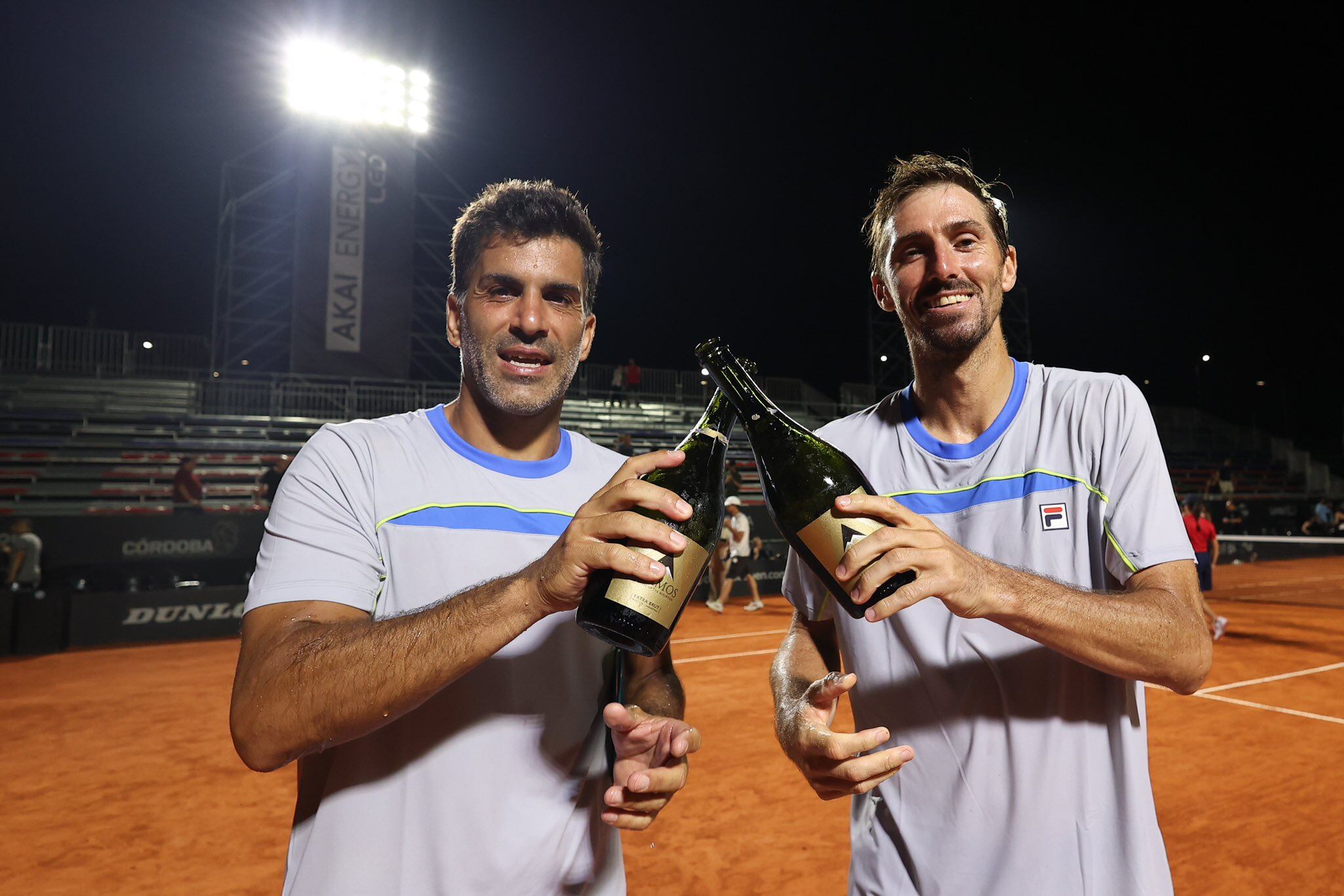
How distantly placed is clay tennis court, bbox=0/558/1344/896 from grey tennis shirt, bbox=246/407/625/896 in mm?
2305

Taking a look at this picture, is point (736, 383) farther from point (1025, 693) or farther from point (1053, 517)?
point (1025, 693)

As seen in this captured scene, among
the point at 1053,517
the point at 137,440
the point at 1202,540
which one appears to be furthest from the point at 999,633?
the point at 137,440

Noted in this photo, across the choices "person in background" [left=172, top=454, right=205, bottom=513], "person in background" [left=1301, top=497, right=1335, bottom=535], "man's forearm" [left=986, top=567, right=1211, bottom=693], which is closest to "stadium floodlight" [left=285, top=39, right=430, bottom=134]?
"person in background" [left=172, top=454, right=205, bottom=513]

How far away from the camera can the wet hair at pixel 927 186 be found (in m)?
1.99

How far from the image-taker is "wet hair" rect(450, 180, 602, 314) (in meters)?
1.83

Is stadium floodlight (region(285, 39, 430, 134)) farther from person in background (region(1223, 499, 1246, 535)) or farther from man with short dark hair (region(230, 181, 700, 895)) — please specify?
person in background (region(1223, 499, 1246, 535))

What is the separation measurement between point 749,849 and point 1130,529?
9.97 ft

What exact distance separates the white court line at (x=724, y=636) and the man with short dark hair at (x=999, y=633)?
8089mm

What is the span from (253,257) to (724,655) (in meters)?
19.7

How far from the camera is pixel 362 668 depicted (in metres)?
1.29

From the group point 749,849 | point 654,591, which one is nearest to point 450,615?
point 654,591

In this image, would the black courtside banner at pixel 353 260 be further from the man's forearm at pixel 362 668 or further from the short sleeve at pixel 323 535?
the man's forearm at pixel 362 668

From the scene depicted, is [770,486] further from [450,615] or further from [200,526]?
[200,526]

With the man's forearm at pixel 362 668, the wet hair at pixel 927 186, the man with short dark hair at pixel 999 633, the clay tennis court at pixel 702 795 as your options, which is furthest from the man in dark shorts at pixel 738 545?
the man's forearm at pixel 362 668
